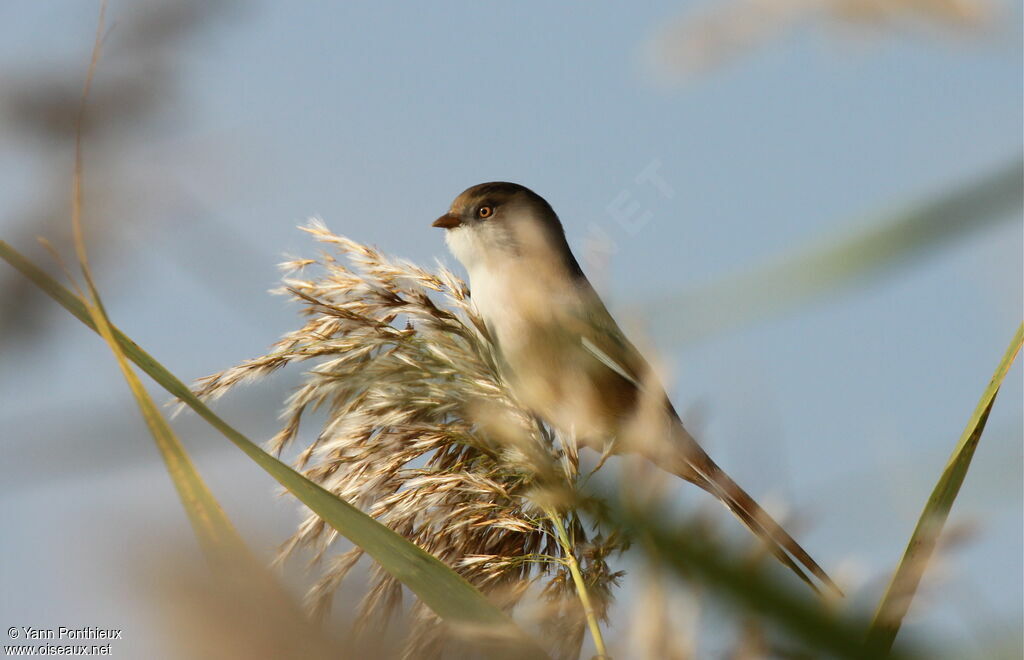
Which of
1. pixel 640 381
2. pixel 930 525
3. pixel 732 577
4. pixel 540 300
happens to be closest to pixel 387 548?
pixel 930 525

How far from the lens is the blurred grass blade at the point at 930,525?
40.7 inches

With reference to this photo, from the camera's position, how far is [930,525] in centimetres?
122

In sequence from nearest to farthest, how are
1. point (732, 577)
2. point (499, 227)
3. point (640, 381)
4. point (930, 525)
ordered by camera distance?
point (732, 577)
point (930, 525)
point (640, 381)
point (499, 227)

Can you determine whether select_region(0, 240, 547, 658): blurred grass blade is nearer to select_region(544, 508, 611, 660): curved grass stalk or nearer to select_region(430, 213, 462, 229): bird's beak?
select_region(544, 508, 611, 660): curved grass stalk

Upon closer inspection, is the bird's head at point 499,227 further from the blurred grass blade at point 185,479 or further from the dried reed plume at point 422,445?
the blurred grass blade at point 185,479

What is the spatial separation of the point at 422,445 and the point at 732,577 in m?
1.32

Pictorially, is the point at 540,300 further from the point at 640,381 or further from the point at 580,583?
the point at 580,583

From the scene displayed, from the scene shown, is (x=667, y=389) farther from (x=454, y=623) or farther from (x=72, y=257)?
(x=72, y=257)

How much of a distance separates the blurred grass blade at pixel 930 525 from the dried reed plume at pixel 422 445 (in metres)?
0.57

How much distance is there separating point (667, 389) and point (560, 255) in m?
2.82

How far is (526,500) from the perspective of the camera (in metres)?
1.82

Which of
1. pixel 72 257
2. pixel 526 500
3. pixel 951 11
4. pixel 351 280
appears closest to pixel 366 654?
pixel 951 11

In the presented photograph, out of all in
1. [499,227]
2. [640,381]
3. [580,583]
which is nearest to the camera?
[580,583]

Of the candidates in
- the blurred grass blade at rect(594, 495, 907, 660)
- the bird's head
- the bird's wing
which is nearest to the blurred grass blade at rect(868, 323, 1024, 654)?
the blurred grass blade at rect(594, 495, 907, 660)
